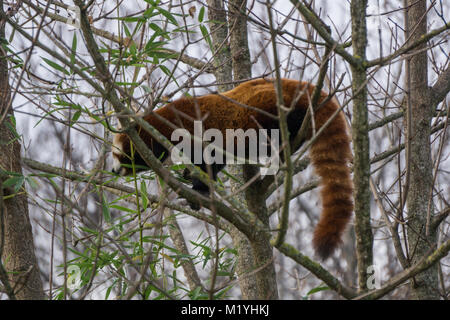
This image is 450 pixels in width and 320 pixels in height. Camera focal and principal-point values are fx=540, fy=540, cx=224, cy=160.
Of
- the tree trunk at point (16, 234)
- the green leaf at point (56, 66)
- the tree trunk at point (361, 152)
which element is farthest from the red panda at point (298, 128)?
the tree trunk at point (16, 234)

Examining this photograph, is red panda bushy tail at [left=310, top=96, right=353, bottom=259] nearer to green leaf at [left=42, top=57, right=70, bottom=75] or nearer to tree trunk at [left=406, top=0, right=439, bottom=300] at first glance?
tree trunk at [left=406, top=0, right=439, bottom=300]

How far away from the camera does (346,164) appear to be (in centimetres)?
313

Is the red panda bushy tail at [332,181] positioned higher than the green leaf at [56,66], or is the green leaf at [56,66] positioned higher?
the green leaf at [56,66]

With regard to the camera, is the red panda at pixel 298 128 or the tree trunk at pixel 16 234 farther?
the tree trunk at pixel 16 234

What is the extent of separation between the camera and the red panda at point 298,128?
108 inches

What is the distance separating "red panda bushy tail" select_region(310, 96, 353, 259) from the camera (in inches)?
104

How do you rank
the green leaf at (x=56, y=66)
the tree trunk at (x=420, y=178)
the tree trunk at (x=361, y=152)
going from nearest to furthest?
the tree trunk at (x=361, y=152), the green leaf at (x=56, y=66), the tree trunk at (x=420, y=178)

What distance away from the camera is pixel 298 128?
3.48 m

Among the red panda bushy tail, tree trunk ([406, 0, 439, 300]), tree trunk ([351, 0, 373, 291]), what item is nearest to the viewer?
tree trunk ([351, 0, 373, 291])

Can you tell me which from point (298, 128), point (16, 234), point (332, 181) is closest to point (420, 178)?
point (332, 181)

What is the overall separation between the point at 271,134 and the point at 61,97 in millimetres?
1316

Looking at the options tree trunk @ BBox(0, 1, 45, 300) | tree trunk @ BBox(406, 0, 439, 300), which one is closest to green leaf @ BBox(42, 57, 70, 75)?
tree trunk @ BBox(0, 1, 45, 300)

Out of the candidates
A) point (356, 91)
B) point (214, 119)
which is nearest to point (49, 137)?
point (214, 119)

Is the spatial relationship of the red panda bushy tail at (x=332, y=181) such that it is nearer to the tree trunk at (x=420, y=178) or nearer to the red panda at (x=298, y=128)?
the red panda at (x=298, y=128)
